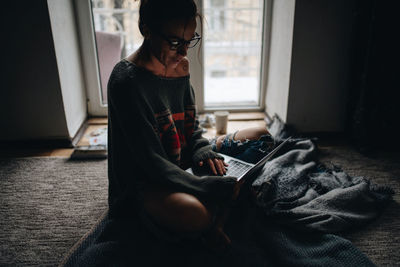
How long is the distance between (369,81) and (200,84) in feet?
3.87

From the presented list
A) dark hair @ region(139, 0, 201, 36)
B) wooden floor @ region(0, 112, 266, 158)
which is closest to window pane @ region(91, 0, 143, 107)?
wooden floor @ region(0, 112, 266, 158)

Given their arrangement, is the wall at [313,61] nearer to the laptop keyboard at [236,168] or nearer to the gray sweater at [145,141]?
the laptop keyboard at [236,168]

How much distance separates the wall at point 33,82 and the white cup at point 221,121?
39.8 inches

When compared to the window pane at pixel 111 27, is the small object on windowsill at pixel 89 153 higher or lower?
lower

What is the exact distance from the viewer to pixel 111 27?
95.3 inches

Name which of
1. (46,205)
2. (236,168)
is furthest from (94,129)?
(236,168)

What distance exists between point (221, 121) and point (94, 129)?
0.97 metres

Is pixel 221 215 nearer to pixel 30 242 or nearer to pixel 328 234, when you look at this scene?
pixel 328 234

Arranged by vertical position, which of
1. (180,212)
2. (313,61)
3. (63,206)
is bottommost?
(63,206)

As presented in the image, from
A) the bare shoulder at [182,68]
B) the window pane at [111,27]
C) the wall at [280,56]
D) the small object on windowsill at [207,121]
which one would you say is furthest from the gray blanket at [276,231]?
the window pane at [111,27]

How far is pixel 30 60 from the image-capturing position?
1871mm

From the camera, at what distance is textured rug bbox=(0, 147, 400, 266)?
3.97 ft

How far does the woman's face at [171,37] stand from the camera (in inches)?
40.7

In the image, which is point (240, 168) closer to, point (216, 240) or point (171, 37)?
point (216, 240)
